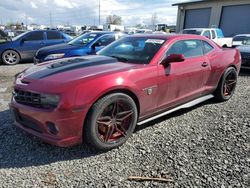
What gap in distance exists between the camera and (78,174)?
8.42ft

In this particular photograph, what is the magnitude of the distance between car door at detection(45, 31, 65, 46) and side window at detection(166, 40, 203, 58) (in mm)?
7699

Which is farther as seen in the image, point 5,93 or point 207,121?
point 5,93

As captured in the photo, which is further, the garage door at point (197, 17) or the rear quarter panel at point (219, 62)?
the garage door at point (197, 17)

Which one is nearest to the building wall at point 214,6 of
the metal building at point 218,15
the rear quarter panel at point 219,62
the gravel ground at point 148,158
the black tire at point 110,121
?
the metal building at point 218,15

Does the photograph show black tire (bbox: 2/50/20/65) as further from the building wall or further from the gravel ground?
the building wall

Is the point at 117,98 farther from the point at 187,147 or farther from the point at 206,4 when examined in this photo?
the point at 206,4

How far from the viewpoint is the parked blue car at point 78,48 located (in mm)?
7125

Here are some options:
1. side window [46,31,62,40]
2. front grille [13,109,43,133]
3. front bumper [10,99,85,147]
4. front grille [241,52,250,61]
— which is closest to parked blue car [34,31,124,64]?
side window [46,31,62,40]

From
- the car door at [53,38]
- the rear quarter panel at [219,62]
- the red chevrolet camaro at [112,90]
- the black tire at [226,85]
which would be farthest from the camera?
the car door at [53,38]

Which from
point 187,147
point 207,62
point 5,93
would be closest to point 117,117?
point 187,147

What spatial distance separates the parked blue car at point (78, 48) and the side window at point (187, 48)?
3.35 m

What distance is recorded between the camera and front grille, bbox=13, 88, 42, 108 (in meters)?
2.62

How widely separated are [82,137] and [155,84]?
1240 millimetres

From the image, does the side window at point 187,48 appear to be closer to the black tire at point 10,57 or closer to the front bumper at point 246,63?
the front bumper at point 246,63
